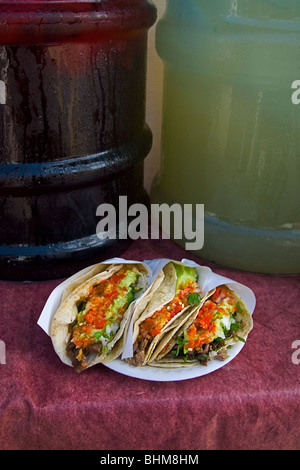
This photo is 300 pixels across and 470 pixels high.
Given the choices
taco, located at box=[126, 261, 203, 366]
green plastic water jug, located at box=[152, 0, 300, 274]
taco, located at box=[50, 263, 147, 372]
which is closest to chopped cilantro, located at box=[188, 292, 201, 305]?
taco, located at box=[126, 261, 203, 366]

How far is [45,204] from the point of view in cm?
112

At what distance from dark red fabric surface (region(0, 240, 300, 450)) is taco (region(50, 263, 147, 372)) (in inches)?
1.5

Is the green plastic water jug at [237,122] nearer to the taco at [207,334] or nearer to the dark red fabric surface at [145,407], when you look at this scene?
the taco at [207,334]

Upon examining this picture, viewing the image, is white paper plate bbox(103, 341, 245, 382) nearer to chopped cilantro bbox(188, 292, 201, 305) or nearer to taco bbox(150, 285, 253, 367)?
taco bbox(150, 285, 253, 367)

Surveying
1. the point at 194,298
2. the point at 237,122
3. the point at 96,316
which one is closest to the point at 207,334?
the point at 194,298

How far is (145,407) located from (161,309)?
189 millimetres

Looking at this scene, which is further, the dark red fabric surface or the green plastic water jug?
the green plastic water jug

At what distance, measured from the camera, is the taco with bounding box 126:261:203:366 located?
0.93 meters

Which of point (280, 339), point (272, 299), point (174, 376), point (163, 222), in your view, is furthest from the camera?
point (163, 222)

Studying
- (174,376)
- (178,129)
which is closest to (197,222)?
(178,129)

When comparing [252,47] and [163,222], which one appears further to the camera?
[163,222]

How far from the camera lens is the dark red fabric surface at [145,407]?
2.87 ft

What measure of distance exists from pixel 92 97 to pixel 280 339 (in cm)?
65

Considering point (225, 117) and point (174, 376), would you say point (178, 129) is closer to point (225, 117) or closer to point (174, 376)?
point (225, 117)
